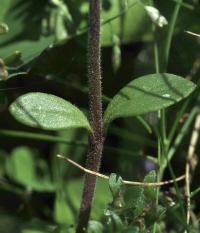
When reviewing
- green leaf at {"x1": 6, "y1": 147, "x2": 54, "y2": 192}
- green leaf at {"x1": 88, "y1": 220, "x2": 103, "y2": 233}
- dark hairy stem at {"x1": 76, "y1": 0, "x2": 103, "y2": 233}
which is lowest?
green leaf at {"x1": 6, "y1": 147, "x2": 54, "y2": 192}

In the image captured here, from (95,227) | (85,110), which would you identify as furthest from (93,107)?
(85,110)

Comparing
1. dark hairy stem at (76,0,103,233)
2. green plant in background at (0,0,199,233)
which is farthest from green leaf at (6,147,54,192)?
dark hairy stem at (76,0,103,233)

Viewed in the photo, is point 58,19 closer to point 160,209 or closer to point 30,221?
point 30,221

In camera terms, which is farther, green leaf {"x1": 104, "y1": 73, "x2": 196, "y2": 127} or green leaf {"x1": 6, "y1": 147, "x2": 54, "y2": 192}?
green leaf {"x1": 6, "y1": 147, "x2": 54, "y2": 192}

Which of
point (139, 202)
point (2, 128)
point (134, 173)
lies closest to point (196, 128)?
point (134, 173)

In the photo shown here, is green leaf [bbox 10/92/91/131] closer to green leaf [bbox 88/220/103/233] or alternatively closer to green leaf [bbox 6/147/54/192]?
green leaf [bbox 88/220/103/233]

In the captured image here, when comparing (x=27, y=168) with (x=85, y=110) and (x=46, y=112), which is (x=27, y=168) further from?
(x=46, y=112)

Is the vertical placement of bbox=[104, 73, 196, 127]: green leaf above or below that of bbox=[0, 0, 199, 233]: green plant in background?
above

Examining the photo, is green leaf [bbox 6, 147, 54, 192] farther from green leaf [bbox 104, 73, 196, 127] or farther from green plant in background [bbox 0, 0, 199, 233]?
green leaf [bbox 104, 73, 196, 127]
